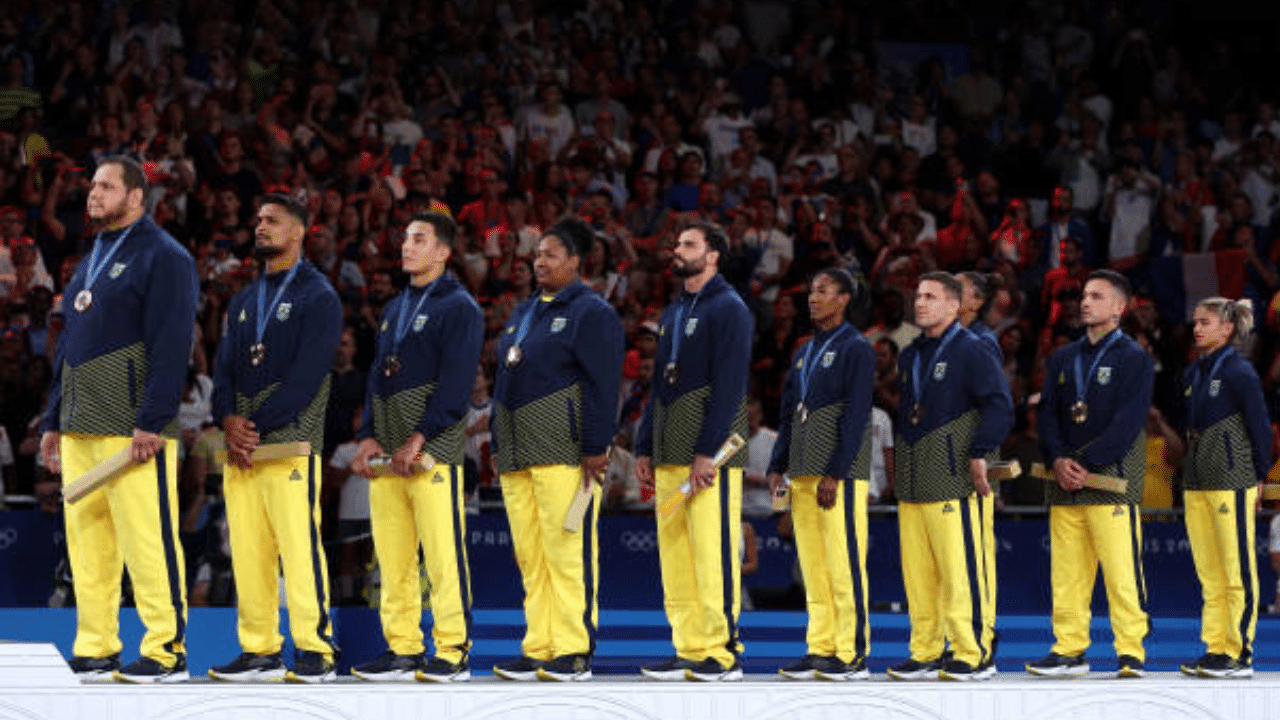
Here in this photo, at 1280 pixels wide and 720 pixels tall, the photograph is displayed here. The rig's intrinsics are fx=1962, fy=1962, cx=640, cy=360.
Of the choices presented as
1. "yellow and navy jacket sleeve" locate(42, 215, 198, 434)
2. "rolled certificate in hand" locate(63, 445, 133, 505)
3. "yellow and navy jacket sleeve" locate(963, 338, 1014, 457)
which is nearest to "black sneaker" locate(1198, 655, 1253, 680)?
"yellow and navy jacket sleeve" locate(963, 338, 1014, 457)

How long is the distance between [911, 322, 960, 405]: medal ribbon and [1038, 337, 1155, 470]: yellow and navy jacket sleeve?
0.63 meters

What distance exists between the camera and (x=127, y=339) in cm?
755

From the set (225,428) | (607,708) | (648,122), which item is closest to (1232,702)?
(607,708)

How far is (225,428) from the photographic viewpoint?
7840 millimetres

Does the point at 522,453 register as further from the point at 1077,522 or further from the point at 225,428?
the point at 1077,522

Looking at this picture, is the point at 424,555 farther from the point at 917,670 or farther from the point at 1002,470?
the point at 1002,470

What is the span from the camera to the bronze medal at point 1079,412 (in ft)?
29.3

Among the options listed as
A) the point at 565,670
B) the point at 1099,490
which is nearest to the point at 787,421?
the point at 1099,490

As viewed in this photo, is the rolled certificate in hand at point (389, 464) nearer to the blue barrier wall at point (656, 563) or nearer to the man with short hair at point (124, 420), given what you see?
the man with short hair at point (124, 420)

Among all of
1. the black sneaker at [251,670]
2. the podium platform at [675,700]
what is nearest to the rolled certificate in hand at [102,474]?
the podium platform at [675,700]

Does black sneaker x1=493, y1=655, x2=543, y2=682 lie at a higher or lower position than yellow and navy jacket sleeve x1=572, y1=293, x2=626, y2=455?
lower

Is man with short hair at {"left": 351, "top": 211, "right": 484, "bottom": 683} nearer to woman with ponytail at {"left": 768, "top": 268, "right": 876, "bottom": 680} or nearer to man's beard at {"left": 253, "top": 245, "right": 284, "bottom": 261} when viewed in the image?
man's beard at {"left": 253, "top": 245, "right": 284, "bottom": 261}

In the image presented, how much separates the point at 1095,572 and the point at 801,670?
152cm

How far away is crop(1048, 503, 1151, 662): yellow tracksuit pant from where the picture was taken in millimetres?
8805
